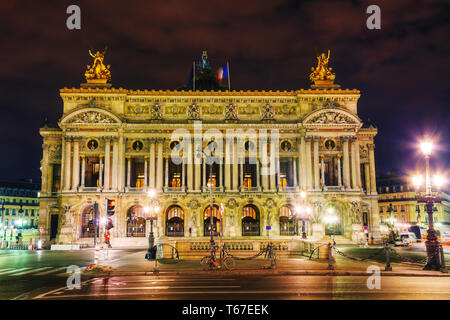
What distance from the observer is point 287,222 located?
60.8 meters

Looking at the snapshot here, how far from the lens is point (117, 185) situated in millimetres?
59125

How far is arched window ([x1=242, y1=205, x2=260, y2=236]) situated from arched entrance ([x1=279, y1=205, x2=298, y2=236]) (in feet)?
12.1

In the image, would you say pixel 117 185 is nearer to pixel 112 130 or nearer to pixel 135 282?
pixel 112 130

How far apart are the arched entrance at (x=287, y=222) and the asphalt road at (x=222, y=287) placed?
127 feet

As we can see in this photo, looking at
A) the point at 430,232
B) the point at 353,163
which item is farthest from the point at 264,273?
the point at 353,163

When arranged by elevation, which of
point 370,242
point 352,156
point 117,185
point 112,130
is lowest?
point 370,242

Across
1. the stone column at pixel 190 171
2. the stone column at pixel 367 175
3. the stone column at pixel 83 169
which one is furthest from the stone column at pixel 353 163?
the stone column at pixel 83 169

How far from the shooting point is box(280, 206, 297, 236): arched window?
60344 mm

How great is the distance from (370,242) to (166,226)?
96.9ft

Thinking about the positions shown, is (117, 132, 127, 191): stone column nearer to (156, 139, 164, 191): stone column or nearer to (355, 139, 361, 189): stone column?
(156, 139, 164, 191): stone column

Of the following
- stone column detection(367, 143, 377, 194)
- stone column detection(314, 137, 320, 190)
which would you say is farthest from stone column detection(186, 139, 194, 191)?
stone column detection(367, 143, 377, 194)

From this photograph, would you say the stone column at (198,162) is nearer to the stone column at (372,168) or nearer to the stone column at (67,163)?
the stone column at (67,163)
